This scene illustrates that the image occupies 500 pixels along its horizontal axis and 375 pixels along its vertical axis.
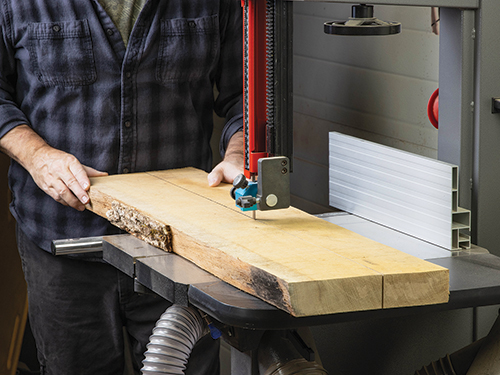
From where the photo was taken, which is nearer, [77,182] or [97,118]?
[77,182]

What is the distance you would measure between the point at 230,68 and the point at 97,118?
0.54 m

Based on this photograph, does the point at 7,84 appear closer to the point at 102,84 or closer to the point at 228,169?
the point at 102,84

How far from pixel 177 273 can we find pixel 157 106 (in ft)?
3.47

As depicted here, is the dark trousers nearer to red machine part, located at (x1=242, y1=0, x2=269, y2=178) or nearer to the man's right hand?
the man's right hand

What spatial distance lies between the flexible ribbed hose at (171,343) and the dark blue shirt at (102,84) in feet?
3.23

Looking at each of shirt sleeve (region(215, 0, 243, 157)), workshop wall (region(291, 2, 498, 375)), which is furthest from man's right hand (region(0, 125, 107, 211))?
workshop wall (region(291, 2, 498, 375))

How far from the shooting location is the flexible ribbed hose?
1.52 meters

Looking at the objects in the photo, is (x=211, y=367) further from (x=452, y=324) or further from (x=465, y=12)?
(x=465, y=12)

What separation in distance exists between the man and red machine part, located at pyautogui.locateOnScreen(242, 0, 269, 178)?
566mm

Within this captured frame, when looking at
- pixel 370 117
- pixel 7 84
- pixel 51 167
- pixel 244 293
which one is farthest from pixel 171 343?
pixel 370 117

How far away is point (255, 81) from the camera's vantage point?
64.7 inches

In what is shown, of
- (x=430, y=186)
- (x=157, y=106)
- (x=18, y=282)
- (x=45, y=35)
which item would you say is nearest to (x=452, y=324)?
(x=430, y=186)

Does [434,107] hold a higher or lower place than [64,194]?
higher

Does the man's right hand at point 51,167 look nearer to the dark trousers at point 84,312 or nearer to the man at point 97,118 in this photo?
the man at point 97,118
